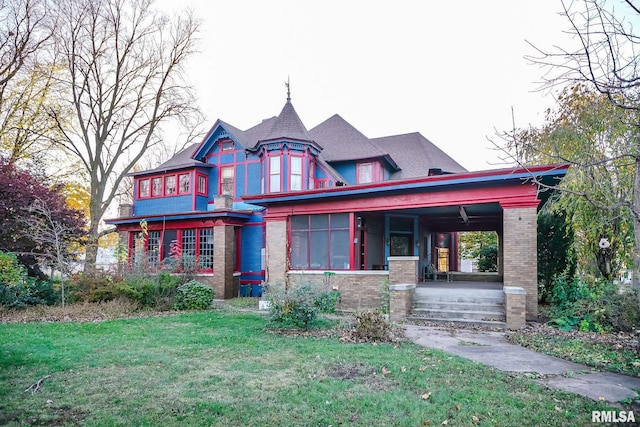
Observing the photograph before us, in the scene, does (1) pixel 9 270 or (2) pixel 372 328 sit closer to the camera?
(2) pixel 372 328

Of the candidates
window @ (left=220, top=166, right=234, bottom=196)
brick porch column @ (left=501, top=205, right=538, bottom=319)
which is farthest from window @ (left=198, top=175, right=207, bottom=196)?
brick porch column @ (left=501, top=205, right=538, bottom=319)

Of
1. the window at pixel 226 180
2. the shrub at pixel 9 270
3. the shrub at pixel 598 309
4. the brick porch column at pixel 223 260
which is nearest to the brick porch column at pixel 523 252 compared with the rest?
the shrub at pixel 598 309

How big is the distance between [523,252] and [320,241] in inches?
247

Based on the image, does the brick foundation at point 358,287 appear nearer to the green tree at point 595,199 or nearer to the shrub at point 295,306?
the shrub at point 295,306

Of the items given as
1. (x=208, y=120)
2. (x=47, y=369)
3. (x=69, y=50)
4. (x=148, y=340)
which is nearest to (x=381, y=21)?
(x=148, y=340)

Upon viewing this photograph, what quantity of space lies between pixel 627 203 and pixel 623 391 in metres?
2.33

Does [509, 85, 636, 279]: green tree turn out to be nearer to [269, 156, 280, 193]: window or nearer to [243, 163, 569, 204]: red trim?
[243, 163, 569, 204]: red trim

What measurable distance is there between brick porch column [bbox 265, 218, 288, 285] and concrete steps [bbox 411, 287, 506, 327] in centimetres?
481

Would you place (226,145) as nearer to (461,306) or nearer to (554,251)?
(461,306)

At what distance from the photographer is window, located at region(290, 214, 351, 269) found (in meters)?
13.6

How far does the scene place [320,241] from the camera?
1395 cm

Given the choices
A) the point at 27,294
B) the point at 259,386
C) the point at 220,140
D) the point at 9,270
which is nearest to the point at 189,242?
the point at 220,140

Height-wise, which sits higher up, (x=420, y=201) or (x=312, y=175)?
(x=312, y=175)

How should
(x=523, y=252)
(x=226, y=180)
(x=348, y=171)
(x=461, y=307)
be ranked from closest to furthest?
(x=523, y=252) → (x=461, y=307) → (x=348, y=171) → (x=226, y=180)
